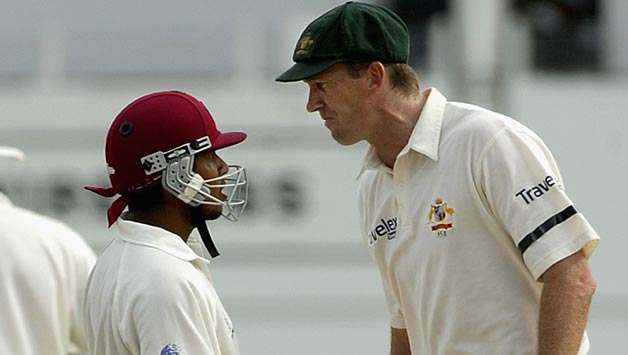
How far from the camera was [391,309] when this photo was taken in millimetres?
4070

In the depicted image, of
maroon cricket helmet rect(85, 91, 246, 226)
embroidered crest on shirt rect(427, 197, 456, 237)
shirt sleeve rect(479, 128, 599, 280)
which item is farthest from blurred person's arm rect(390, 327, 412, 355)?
maroon cricket helmet rect(85, 91, 246, 226)

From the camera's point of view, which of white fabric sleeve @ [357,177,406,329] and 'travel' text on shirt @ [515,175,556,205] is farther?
white fabric sleeve @ [357,177,406,329]

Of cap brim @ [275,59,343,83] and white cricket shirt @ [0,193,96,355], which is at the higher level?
cap brim @ [275,59,343,83]

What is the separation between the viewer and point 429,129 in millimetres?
3744

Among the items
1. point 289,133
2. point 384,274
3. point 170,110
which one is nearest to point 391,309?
point 384,274

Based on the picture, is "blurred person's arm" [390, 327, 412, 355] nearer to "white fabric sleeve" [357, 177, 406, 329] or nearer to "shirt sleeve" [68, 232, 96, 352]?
"white fabric sleeve" [357, 177, 406, 329]

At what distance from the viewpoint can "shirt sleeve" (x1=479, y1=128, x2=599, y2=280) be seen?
11.6 feet

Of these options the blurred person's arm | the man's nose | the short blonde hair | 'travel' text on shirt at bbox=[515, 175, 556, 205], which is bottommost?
the blurred person's arm

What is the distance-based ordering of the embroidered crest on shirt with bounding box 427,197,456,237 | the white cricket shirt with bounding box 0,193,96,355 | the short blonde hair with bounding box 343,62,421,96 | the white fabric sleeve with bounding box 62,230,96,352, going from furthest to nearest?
the white fabric sleeve with bounding box 62,230,96,352, the white cricket shirt with bounding box 0,193,96,355, the short blonde hair with bounding box 343,62,421,96, the embroidered crest on shirt with bounding box 427,197,456,237

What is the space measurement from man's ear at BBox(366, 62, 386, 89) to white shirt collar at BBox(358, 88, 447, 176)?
121 mm

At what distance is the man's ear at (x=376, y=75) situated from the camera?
375 centimetres

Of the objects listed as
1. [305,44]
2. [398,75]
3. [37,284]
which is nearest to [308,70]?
[305,44]

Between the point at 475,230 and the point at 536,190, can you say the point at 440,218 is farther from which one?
the point at 536,190

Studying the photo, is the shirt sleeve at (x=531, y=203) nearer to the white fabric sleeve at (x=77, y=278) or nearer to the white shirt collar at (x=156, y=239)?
the white shirt collar at (x=156, y=239)
